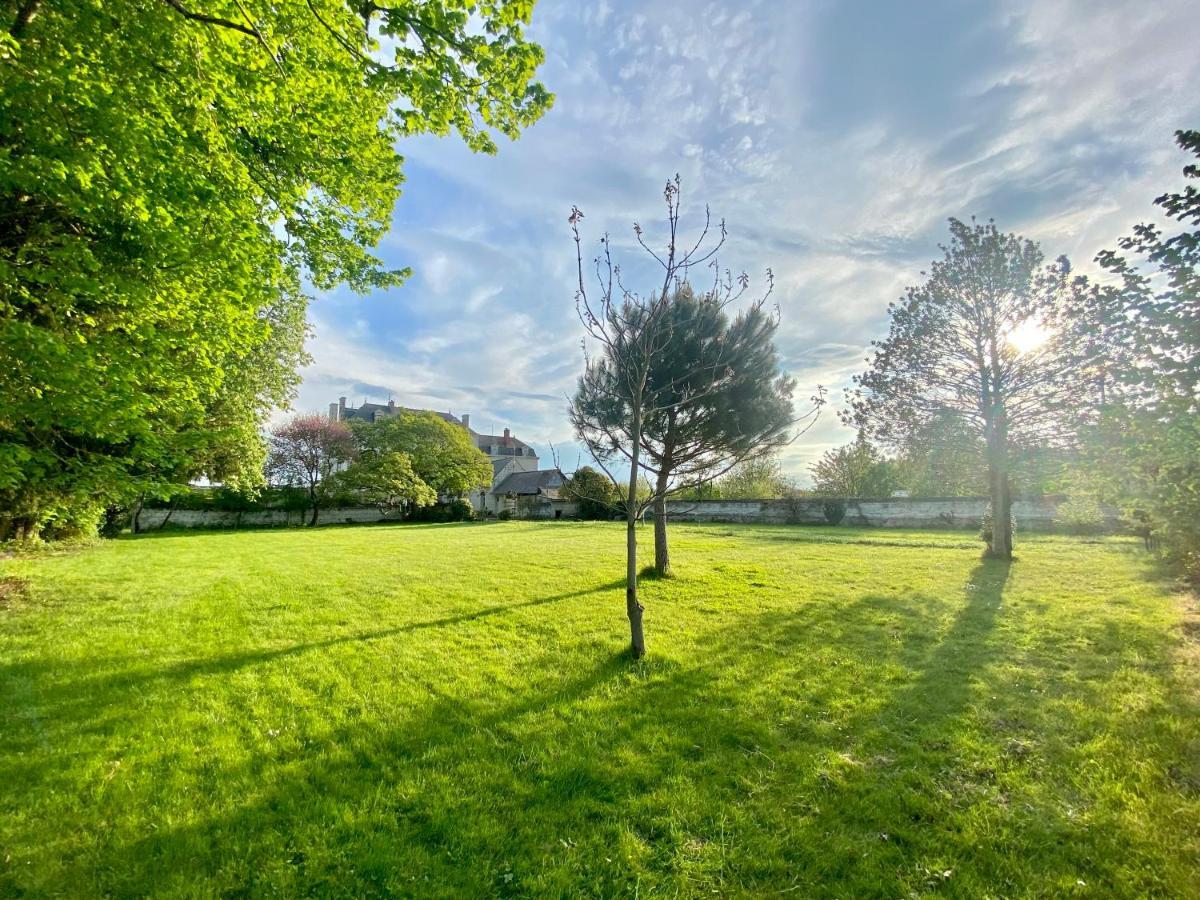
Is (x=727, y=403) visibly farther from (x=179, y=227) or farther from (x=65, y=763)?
(x=65, y=763)

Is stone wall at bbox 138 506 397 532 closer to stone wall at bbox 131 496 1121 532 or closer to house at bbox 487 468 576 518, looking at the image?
stone wall at bbox 131 496 1121 532

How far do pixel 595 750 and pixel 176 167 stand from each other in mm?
6547

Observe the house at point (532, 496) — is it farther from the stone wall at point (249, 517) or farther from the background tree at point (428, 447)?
the stone wall at point (249, 517)

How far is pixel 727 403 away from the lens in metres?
9.90

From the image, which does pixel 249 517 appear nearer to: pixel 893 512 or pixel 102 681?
pixel 102 681

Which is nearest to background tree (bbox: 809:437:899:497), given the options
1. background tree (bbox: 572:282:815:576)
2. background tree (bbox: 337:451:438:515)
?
background tree (bbox: 572:282:815:576)

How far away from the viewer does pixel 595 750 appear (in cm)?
347

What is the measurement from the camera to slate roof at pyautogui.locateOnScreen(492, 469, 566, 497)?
1836 inches

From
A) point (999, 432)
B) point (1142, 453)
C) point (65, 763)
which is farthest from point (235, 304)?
point (999, 432)

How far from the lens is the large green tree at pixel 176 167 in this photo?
13.3 ft

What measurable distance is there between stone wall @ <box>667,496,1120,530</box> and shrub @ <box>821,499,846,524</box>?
249 mm

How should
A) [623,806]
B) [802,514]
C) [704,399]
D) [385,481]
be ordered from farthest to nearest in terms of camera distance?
[385,481] < [802,514] < [704,399] < [623,806]

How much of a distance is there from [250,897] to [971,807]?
12.9ft

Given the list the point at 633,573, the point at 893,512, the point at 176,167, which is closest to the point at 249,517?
the point at 176,167
